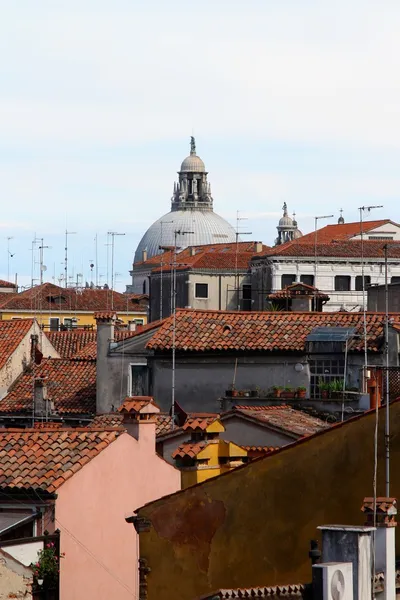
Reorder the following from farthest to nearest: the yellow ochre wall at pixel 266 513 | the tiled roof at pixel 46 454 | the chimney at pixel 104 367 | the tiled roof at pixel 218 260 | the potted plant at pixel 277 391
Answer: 1. the tiled roof at pixel 218 260
2. the chimney at pixel 104 367
3. the potted plant at pixel 277 391
4. the tiled roof at pixel 46 454
5. the yellow ochre wall at pixel 266 513

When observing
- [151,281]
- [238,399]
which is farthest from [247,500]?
[151,281]

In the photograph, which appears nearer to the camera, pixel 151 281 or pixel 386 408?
pixel 386 408

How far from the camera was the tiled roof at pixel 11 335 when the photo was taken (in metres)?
41.5

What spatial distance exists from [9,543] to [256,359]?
13737 mm

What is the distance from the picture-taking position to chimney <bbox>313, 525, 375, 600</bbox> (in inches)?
514

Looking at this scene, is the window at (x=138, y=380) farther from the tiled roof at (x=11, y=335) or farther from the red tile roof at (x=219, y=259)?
the red tile roof at (x=219, y=259)

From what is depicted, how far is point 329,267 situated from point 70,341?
1790cm

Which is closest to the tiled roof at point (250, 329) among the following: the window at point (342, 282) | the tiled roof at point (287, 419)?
the tiled roof at point (287, 419)

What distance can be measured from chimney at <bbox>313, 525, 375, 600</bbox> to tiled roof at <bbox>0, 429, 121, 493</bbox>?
7.52 m

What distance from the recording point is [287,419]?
27438mm

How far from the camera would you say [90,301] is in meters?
87.6

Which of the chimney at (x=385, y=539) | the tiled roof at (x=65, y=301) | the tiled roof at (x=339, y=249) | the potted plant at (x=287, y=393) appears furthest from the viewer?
the tiled roof at (x=65, y=301)

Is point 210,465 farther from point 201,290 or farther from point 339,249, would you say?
point 201,290

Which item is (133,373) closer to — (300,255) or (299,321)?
(299,321)
